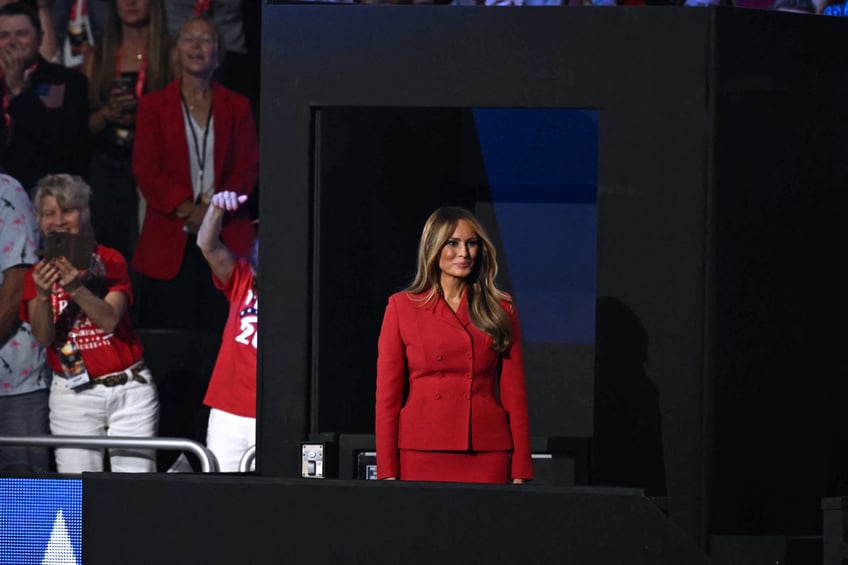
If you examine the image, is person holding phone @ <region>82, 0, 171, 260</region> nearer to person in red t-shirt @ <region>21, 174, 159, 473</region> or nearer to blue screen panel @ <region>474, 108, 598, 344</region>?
person in red t-shirt @ <region>21, 174, 159, 473</region>

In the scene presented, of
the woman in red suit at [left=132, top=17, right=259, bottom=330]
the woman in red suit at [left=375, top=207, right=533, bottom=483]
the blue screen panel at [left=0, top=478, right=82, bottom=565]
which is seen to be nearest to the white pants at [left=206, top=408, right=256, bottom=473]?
the woman in red suit at [left=132, top=17, right=259, bottom=330]

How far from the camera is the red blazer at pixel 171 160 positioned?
7.19 metres

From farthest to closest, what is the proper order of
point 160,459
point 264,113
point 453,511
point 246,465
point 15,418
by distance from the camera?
point 160,459
point 15,418
point 246,465
point 264,113
point 453,511

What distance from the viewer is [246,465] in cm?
599

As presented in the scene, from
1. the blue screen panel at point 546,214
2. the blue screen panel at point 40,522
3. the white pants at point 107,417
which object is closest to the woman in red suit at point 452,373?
the blue screen panel at point 40,522

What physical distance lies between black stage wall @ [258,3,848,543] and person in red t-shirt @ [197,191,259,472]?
4.23ft

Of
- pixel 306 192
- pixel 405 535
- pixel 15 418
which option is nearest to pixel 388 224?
pixel 306 192

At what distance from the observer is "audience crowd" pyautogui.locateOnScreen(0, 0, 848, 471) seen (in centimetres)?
662

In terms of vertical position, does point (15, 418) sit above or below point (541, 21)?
below

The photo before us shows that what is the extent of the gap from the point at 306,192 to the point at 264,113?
0.34 metres

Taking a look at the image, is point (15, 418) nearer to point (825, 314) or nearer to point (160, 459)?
point (160, 459)

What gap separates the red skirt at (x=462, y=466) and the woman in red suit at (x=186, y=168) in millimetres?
3077

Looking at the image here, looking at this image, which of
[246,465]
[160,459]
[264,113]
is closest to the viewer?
[264,113]

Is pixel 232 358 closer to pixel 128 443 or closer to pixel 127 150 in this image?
pixel 128 443
